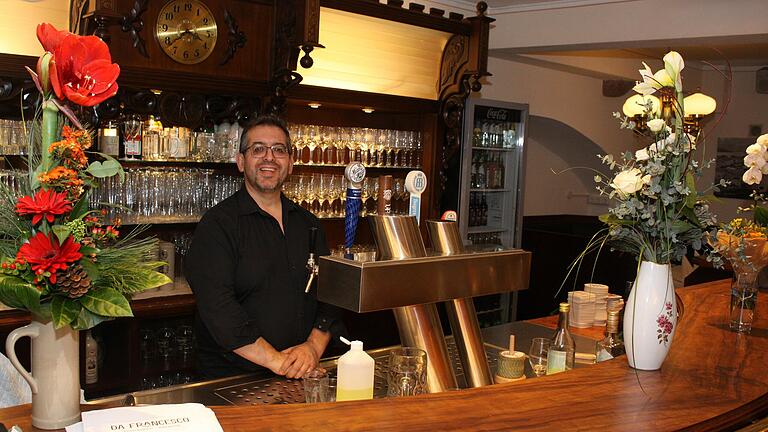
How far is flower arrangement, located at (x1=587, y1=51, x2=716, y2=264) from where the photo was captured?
1.95m

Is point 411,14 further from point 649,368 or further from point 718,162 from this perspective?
point 718,162

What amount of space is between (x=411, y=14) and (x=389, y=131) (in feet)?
2.74

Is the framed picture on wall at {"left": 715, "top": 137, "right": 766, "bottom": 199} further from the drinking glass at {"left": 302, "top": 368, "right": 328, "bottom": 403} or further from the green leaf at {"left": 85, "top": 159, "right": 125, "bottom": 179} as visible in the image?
the green leaf at {"left": 85, "top": 159, "right": 125, "bottom": 179}

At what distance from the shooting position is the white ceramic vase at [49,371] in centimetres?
141

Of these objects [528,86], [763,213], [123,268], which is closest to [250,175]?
[123,268]

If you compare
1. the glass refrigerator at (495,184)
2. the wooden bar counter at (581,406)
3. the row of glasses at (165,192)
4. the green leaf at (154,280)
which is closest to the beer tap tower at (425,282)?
the wooden bar counter at (581,406)

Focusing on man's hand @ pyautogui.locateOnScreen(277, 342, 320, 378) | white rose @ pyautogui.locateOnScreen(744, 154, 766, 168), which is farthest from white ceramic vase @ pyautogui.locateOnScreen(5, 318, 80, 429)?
white rose @ pyautogui.locateOnScreen(744, 154, 766, 168)

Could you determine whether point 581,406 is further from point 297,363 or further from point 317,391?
point 297,363

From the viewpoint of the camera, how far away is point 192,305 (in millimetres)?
4352

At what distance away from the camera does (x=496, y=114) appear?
6.43 m

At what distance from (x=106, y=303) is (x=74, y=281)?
0.24 feet

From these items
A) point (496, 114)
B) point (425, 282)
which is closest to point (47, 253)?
point (425, 282)

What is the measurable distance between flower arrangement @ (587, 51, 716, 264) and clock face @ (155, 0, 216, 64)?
9.67 ft

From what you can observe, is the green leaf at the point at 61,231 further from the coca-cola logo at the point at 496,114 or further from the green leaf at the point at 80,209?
the coca-cola logo at the point at 496,114
